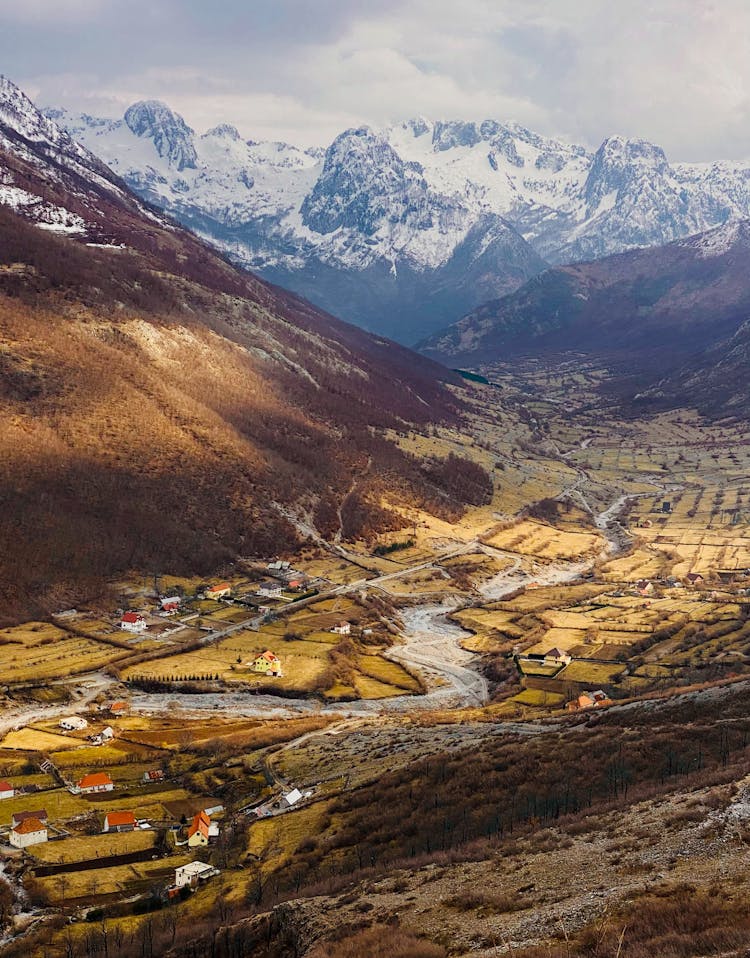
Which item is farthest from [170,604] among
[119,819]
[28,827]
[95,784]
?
[28,827]

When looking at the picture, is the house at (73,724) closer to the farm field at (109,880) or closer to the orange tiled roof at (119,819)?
the orange tiled roof at (119,819)

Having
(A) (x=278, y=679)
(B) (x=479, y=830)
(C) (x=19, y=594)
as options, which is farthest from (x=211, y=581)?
(B) (x=479, y=830)

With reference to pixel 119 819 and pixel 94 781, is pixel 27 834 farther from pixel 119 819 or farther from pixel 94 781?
pixel 94 781

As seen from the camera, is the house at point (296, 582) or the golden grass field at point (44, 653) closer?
the golden grass field at point (44, 653)

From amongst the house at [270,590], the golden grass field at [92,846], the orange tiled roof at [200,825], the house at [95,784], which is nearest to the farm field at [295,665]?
the house at [270,590]

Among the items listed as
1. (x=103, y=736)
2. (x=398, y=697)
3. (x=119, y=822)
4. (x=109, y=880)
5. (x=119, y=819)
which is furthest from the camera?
(x=398, y=697)

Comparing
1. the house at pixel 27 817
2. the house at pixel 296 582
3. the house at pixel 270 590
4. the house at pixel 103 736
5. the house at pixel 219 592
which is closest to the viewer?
the house at pixel 27 817
